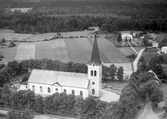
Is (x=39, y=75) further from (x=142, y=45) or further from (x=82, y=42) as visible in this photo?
(x=142, y=45)

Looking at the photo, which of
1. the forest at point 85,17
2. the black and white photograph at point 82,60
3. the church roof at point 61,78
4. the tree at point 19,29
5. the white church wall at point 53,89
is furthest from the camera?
the forest at point 85,17

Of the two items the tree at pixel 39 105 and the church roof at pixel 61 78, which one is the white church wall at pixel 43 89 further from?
the tree at pixel 39 105

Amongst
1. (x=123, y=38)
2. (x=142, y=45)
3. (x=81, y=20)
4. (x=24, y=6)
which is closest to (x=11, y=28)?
(x=24, y=6)

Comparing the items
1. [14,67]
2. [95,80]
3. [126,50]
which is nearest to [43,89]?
[95,80]

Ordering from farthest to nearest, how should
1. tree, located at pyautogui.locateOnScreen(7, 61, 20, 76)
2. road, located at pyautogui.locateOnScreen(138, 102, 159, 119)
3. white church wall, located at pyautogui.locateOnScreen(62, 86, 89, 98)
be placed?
tree, located at pyautogui.locateOnScreen(7, 61, 20, 76)
white church wall, located at pyautogui.locateOnScreen(62, 86, 89, 98)
road, located at pyautogui.locateOnScreen(138, 102, 159, 119)

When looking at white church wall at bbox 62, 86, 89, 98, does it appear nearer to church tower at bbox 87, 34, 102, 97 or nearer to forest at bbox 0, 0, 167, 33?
church tower at bbox 87, 34, 102, 97

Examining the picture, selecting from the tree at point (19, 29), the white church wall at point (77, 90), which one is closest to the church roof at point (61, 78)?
the white church wall at point (77, 90)

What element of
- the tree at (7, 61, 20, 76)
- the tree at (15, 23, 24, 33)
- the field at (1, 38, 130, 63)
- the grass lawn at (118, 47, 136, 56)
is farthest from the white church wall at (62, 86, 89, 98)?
the tree at (15, 23, 24, 33)
